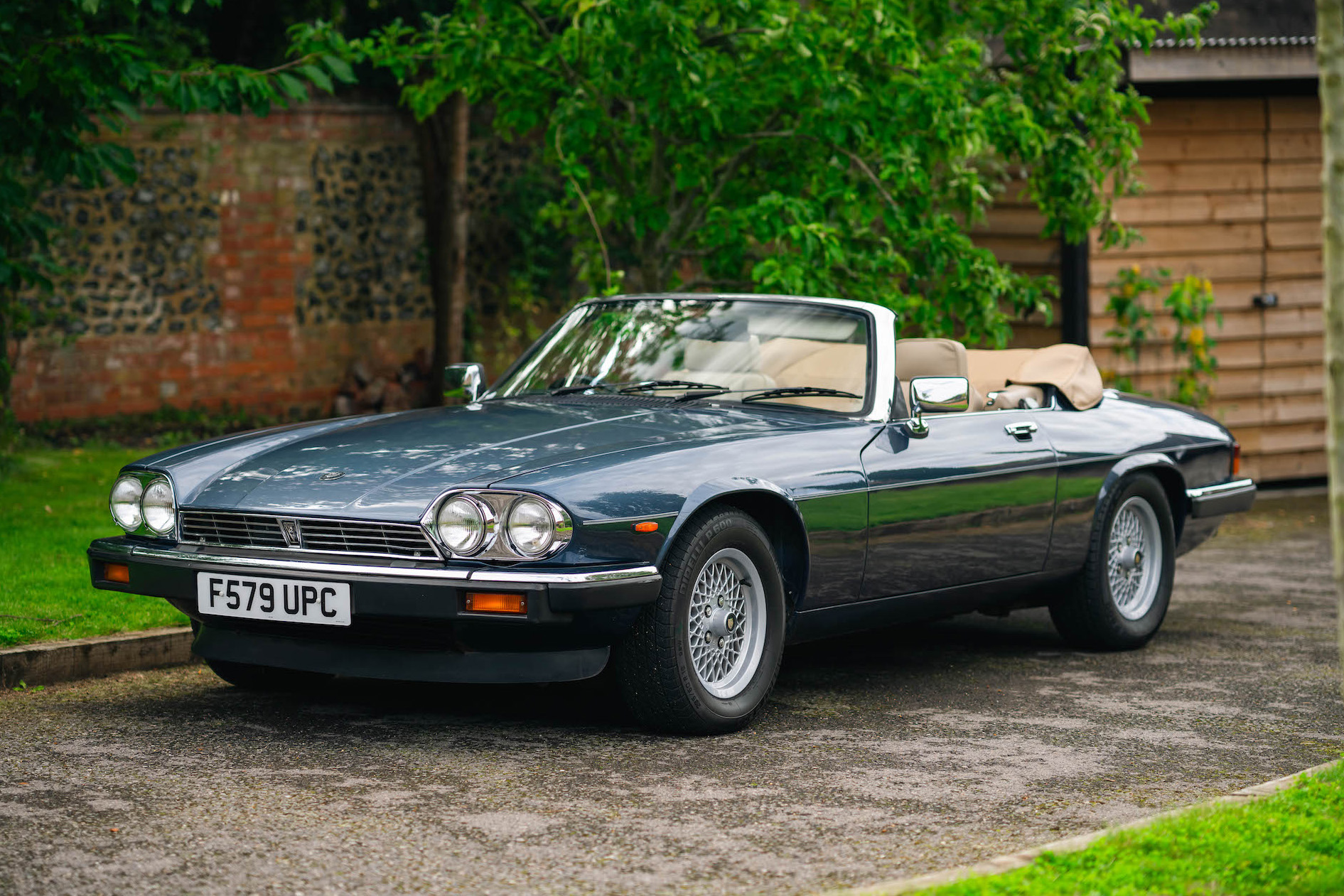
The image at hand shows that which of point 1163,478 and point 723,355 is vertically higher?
point 723,355

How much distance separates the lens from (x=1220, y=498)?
771 cm

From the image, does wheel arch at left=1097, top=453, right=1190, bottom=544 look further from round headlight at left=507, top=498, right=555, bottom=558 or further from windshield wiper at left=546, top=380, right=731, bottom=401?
round headlight at left=507, top=498, right=555, bottom=558

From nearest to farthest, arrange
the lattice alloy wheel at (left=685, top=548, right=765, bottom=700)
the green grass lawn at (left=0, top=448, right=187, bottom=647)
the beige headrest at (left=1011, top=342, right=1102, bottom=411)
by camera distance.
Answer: the lattice alloy wheel at (left=685, top=548, right=765, bottom=700)
the green grass lawn at (left=0, top=448, right=187, bottom=647)
the beige headrest at (left=1011, top=342, right=1102, bottom=411)

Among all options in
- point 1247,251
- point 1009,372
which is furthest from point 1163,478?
point 1247,251

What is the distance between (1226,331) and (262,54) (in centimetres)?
1103

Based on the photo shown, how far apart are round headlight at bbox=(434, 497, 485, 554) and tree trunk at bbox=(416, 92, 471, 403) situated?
39.1ft

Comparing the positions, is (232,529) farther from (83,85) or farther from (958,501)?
(83,85)

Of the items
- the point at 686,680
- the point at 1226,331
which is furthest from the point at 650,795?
the point at 1226,331

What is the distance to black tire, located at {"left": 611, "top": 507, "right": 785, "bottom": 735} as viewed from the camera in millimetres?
5000

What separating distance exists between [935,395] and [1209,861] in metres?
2.52

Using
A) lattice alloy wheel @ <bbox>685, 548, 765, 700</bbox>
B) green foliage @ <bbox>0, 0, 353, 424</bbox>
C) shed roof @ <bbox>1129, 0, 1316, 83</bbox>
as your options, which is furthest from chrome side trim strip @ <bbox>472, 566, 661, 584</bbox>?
shed roof @ <bbox>1129, 0, 1316, 83</bbox>

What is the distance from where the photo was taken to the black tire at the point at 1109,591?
6.95m

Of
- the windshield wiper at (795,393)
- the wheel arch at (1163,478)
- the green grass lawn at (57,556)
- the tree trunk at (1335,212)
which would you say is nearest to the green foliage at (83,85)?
the green grass lawn at (57,556)

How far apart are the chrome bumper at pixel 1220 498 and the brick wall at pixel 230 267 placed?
1022cm
